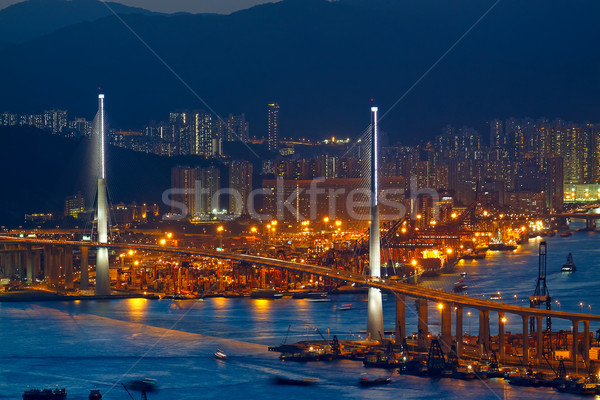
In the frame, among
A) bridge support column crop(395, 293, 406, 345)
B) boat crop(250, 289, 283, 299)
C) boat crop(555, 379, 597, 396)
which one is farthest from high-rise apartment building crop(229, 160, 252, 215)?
boat crop(555, 379, 597, 396)

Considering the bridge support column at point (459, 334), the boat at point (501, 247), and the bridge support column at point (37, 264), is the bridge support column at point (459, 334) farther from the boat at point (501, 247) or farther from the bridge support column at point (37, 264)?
the boat at point (501, 247)

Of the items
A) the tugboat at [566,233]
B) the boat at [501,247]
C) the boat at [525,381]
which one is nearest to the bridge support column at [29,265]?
the boat at [525,381]

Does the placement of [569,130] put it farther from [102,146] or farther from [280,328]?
[280,328]

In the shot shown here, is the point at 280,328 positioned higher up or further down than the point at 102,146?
further down

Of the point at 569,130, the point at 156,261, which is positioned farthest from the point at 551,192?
the point at 156,261

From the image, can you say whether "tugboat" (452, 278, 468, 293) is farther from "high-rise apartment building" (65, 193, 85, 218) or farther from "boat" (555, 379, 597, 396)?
"high-rise apartment building" (65, 193, 85, 218)

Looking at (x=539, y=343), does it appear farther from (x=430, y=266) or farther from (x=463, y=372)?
(x=430, y=266)
